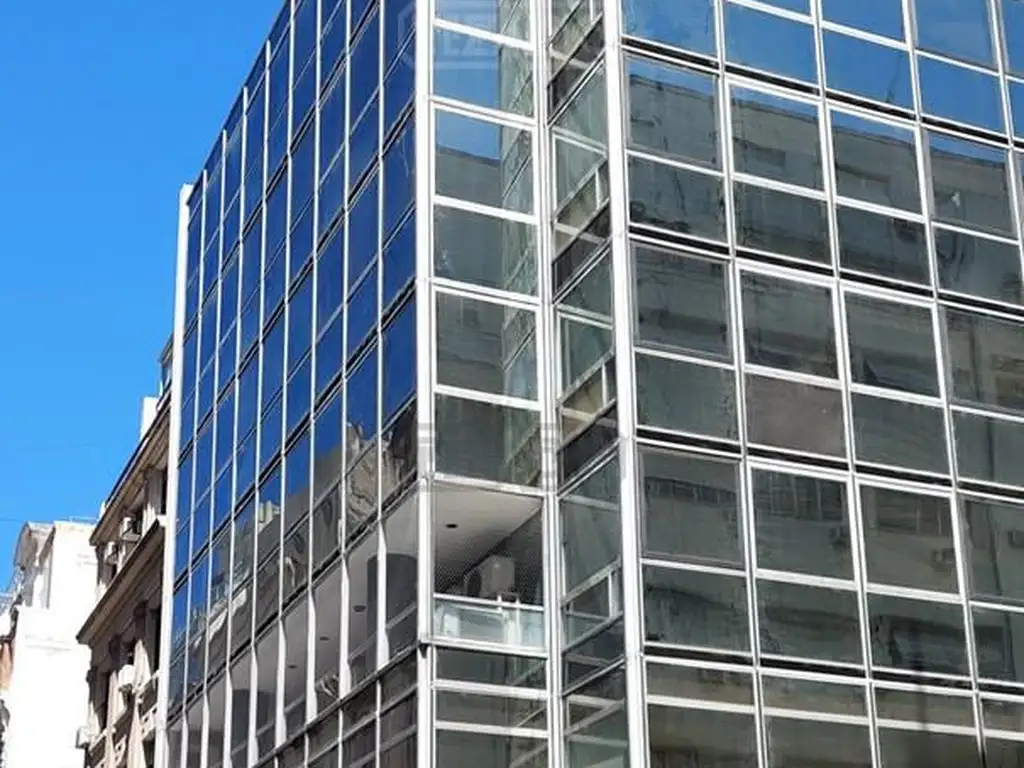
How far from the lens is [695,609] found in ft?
65.2

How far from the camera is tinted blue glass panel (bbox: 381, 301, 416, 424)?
22438 millimetres

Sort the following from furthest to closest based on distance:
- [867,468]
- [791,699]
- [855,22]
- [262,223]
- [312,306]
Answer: [262,223] → [312,306] → [855,22] → [867,468] → [791,699]

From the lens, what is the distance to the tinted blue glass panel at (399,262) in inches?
906

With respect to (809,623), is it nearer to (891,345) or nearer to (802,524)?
(802,524)

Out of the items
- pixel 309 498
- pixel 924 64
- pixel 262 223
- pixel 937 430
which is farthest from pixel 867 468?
pixel 262 223

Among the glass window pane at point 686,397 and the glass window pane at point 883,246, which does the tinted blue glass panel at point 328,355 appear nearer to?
the glass window pane at point 686,397

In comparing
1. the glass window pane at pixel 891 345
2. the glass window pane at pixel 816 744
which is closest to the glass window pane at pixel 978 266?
the glass window pane at pixel 891 345

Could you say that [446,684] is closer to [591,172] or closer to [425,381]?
[425,381]

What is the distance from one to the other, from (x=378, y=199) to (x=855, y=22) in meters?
6.84

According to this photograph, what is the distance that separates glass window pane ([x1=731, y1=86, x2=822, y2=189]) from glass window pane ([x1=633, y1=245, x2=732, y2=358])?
177cm

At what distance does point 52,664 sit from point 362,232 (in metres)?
37.6

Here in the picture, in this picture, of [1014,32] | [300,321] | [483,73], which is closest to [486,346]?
[483,73]

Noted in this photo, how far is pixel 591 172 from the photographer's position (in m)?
22.4

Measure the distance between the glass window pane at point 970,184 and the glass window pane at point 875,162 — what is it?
0.38m
